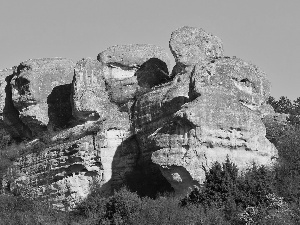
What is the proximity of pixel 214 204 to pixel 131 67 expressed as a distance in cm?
959

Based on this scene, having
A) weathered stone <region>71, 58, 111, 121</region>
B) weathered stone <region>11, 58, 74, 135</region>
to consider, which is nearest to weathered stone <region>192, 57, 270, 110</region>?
weathered stone <region>71, 58, 111, 121</region>

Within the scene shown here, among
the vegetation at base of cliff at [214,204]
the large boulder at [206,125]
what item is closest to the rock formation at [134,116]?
the large boulder at [206,125]

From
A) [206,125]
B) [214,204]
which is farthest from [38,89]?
[214,204]

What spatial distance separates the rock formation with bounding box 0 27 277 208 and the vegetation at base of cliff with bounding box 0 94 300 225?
0.69 m

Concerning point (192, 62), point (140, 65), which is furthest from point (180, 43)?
point (140, 65)

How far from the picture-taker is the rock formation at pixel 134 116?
1480 inches

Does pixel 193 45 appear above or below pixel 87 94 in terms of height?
above

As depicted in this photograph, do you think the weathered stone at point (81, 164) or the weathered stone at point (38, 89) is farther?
the weathered stone at point (38, 89)

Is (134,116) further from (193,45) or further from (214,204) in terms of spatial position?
(214,204)

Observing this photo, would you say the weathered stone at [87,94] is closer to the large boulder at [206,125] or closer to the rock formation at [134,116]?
the rock formation at [134,116]

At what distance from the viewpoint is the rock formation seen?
37.6 m

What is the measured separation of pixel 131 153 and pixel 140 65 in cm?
455

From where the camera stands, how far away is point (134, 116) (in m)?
41.4

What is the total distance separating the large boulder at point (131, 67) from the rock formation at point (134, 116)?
4 cm
